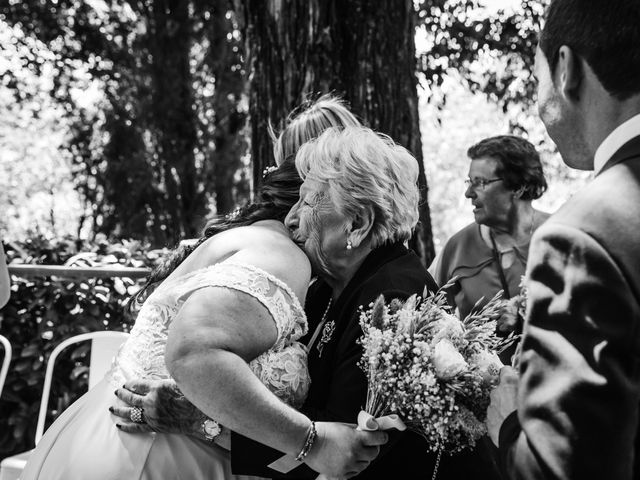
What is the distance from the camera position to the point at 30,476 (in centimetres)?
258

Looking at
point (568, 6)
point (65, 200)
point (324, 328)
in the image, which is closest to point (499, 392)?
point (568, 6)

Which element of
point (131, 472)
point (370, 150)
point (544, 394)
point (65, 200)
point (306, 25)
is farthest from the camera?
point (65, 200)

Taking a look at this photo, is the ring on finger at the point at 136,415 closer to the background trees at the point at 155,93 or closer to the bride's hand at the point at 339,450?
the bride's hand at the point at 339,450

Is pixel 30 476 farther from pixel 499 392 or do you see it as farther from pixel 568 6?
pixel 568 6

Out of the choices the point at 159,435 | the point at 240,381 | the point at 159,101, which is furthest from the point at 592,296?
the point at 159,101

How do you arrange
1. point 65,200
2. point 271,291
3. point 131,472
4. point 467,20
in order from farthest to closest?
point 65,200
point 467,20
point 131,472
point 271,291

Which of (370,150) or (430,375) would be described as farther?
(370,150)

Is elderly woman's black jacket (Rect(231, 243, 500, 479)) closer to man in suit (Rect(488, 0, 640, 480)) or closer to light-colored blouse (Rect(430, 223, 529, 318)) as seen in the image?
man in suit (Rect(488, 0, 640, 480))

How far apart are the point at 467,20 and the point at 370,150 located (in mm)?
7164

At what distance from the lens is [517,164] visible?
4.76 meters

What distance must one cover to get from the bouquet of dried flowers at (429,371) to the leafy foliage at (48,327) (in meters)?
3.67

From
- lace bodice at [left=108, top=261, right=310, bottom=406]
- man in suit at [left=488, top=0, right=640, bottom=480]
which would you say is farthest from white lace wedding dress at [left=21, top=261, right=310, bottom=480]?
man in suit at [left=488, top=0, right=640, bottom=480]

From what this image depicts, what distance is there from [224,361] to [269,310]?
227 mm

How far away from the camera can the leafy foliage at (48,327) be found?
5.40 m
